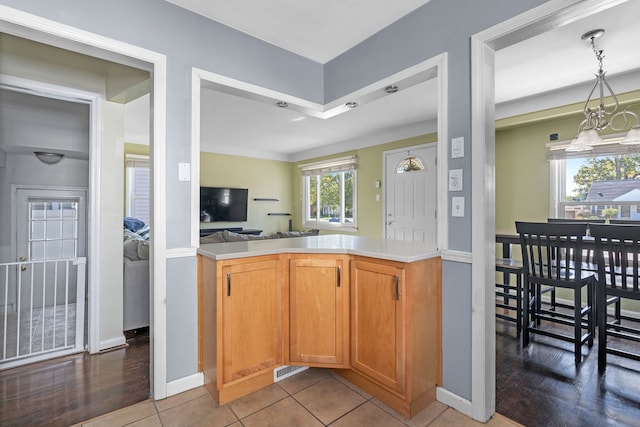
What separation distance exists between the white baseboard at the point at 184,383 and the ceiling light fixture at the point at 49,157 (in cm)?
323

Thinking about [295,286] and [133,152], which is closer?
[295,286]

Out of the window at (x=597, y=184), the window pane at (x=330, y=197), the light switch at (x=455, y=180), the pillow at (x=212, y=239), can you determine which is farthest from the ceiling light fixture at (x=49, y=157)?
the window at (x=597, y=184)

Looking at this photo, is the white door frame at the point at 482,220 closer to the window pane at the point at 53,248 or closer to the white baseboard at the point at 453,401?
the white baseboard at the point at 453,401

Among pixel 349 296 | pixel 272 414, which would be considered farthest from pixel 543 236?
pixel 272 414

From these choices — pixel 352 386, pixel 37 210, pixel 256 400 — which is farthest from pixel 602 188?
pixel 37 210

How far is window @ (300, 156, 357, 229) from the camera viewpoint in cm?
607

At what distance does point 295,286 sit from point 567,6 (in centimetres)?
202

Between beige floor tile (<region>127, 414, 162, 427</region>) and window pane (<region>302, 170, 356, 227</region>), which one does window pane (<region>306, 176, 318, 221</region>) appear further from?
beige floor tile (<region>127, 414, 162, 427</region>)

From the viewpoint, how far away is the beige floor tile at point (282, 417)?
1.64m

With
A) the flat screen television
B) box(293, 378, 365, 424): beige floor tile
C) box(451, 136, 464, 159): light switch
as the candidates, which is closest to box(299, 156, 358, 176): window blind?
the flat screen television

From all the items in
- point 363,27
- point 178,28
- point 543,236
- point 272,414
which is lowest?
point 272,414

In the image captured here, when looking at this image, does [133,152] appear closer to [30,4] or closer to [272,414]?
[30,4]

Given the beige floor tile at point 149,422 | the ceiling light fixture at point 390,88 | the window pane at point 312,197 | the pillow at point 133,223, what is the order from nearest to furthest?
the beige floor tile at point 149,422 < the ceiling light fixture at point 390,88 < the pillow at point 133,223 < the window pane at point 312,197

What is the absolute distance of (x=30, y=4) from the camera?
4.88 feet
